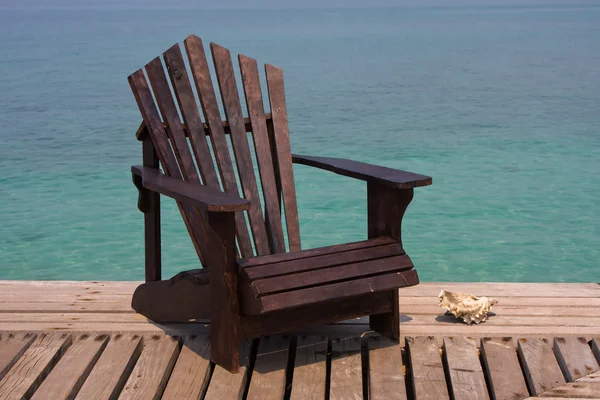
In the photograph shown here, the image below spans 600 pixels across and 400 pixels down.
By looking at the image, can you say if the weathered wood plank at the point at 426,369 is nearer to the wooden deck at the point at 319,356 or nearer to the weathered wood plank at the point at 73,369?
the wooden deck at the point at 319,356

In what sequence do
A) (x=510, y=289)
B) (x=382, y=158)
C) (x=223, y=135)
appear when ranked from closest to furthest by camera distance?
(x=223, y=135) < (x=510, y=289) < (x=382, y=158)

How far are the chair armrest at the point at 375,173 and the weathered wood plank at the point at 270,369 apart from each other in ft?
1.94

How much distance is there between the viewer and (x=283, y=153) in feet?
10.5

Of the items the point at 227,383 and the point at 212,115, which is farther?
the point at 212,115

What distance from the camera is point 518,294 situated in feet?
10.7

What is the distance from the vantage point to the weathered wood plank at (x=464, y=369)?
2.45 m

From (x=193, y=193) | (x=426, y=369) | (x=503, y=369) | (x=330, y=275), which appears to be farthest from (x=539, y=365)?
(x=193, y=193)

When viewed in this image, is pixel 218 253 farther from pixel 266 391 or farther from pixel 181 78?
pixel 181 78

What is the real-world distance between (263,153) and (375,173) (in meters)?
0.55

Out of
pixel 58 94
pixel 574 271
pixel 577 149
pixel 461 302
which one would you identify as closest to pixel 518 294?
pixel 461 302

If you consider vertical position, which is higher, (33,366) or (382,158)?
(33,366)

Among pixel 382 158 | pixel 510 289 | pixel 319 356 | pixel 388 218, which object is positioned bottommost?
pixel 382 158

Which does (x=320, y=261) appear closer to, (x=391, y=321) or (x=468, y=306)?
(x=391, y=321)

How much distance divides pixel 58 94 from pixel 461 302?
11459mm
